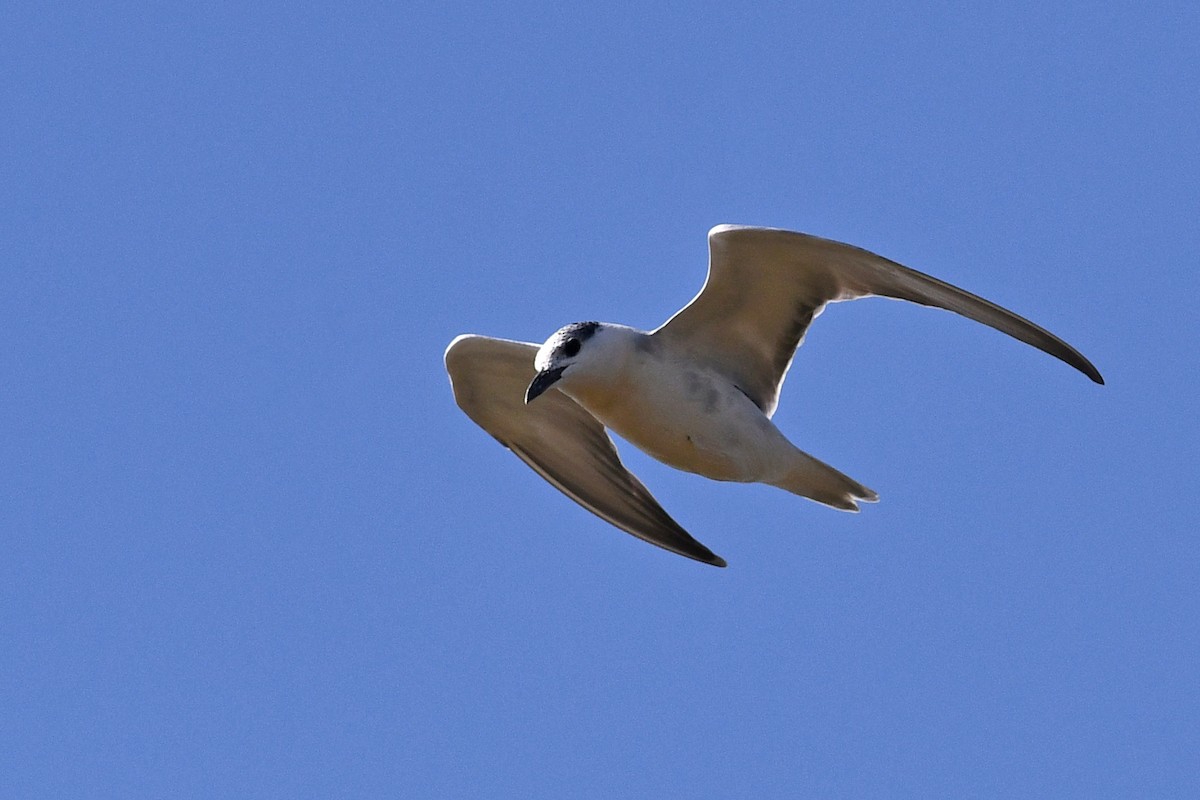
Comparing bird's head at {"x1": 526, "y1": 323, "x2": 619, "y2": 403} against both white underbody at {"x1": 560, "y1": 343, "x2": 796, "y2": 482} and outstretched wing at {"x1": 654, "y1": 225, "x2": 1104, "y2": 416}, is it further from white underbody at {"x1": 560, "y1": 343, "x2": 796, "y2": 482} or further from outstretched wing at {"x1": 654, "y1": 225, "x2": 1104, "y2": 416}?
outstretched wing at {"x1": 654, "y1": 225, "x2": 1104, "y2": 416}

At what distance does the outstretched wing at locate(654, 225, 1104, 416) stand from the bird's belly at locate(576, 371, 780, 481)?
23.4 inches

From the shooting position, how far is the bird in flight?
529 inches

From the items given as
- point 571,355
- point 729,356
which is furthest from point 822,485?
point 571,355

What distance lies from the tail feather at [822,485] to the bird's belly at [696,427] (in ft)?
0.98

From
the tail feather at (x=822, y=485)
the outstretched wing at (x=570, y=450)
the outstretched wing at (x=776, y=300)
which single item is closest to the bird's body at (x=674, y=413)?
the tail feather at (x=822, y=485)

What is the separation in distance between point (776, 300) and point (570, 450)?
2.33 meters

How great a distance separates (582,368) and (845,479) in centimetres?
215

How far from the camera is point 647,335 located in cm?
1398

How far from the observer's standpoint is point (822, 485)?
46.9 ft

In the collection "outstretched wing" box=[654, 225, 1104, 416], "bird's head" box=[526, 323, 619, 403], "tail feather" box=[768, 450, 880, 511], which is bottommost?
"tail feather" box=[768, 450, 880, 511]

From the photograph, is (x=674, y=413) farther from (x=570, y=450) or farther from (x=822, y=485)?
(x=570, y=450)

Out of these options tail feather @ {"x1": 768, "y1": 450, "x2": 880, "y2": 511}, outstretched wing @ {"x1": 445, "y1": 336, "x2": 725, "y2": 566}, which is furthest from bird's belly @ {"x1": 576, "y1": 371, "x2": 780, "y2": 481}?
outstretched wing @ {"x1": 445, "y1": 336, "x2": 725, "y2": 566}

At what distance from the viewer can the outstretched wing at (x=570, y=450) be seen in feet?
50.2

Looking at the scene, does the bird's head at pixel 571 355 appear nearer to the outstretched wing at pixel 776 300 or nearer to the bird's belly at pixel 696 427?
the bird's belly at pixel 696 427
